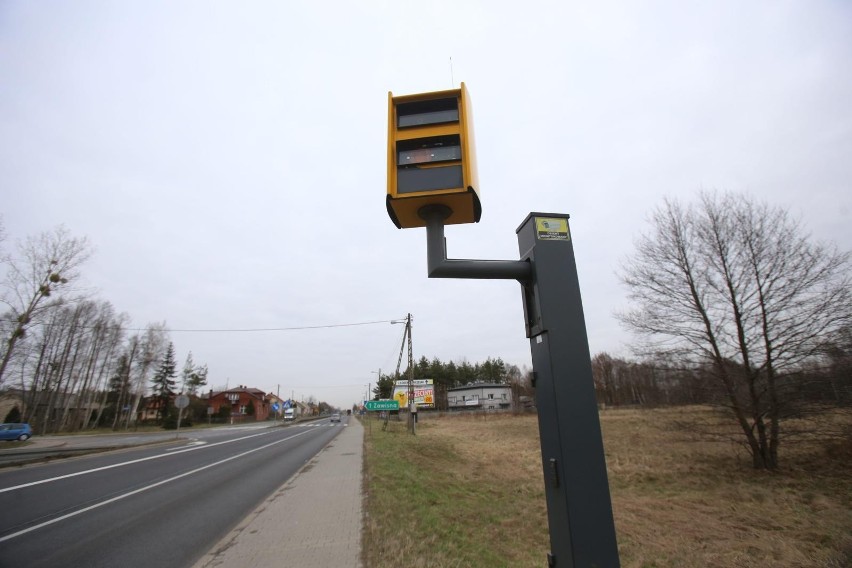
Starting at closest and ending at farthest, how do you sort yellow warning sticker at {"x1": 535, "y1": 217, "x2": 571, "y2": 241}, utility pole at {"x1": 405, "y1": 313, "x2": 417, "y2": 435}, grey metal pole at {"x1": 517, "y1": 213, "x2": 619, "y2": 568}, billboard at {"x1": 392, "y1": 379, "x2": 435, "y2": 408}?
1. grey metal pole at {"x1": 517, "y1": 213, "x2": 619, "y2": 568}
2. yellow warning sticker at {"x1": 535, "y1": 217, "x2": 571, "y2": 241}
3. utility pole at {"x1": 405, "y1": 313, "x2": 417, "y2": 435}
4. billboard at {"x1": 392, "y1": 379, "x2": 435, "y2": 408}

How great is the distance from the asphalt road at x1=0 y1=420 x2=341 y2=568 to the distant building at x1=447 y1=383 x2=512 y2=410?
2579 inches

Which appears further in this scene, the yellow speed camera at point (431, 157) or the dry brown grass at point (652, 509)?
the dry brown grass at point (652, 509)

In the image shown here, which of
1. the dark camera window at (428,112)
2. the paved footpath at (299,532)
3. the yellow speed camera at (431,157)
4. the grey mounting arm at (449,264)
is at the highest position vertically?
the dark camera window at (428,112)

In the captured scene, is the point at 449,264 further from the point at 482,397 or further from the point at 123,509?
the point at 482,397

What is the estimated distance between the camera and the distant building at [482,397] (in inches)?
2886

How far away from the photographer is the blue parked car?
23.2 meters

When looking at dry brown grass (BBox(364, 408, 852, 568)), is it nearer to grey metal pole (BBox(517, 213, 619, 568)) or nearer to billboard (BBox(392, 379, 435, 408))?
grey metal pole (BBox(517, 213, 619, 568))

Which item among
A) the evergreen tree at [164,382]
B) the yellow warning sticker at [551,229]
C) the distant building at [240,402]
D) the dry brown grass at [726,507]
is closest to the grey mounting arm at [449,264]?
the yellow warning sticker at [551,229]

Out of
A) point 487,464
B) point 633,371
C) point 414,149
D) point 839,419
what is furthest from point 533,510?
point 839,419

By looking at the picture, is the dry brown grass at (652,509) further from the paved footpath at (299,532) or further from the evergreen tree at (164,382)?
the evergreen tree at (164,382)

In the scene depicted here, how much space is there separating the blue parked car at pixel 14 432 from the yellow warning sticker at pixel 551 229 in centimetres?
3483

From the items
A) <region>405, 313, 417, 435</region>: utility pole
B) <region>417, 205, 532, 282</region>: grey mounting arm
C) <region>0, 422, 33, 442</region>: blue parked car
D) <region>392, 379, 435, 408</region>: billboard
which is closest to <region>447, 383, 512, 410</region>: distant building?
<region>392, 379, 435, 408</region>: billboard

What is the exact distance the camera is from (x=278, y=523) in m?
5.84

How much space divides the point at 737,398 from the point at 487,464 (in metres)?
7.93
